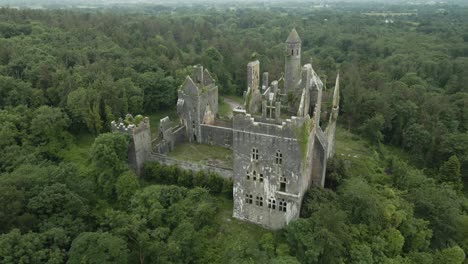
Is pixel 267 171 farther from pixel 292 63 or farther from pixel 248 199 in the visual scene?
pixel 292 63

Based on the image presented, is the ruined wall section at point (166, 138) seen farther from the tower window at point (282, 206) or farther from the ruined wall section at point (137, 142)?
the tower window at point (282, 206)

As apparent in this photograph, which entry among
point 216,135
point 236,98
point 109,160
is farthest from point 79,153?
→ point 236,98

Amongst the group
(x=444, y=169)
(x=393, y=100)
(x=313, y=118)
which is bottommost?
(x=444, y=169)

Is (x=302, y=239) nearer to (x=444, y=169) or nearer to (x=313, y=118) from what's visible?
(x=313, y=118)

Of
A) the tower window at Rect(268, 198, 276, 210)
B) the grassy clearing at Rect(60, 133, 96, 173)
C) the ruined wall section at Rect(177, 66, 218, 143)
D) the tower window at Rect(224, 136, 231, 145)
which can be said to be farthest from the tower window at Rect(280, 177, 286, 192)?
the grassy clearing at Rect(60, 133, 96, 173)

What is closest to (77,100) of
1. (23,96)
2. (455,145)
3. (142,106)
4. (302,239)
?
(23,96)

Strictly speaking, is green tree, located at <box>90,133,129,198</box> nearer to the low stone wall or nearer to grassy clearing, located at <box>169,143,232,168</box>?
the low stone wall
